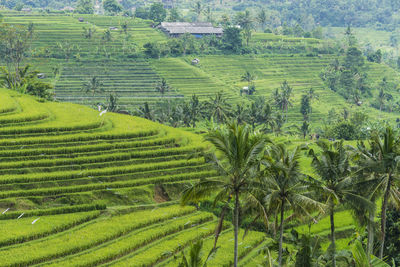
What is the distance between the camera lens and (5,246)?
2955cm

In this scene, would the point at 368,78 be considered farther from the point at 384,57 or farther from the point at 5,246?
the point at 5,246

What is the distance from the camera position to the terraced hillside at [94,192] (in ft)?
98.4

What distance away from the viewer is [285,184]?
23859 millimetres

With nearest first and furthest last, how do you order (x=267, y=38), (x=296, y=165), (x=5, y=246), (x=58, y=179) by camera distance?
1. (x=296, y=165)
2. (x=5, y=246)
3. (x=58, y=179)
4. (x=267, y=38)

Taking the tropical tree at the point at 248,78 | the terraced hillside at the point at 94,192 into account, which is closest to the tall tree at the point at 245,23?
the tropical tree at the point at 248,78

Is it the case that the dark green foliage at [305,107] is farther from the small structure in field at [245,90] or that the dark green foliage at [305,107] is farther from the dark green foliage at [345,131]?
the dark green foliage at [345,131]

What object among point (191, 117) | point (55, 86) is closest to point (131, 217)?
point (191, 117)

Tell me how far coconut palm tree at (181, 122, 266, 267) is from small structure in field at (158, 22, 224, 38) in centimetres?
9352

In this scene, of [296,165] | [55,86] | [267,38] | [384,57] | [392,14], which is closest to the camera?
[296,165]

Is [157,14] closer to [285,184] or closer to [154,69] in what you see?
[154,69]

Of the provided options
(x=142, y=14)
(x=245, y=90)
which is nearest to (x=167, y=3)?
(x=142, y=14)

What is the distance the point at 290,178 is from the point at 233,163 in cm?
315

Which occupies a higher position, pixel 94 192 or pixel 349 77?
pixel 94 192

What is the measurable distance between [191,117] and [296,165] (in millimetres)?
44668
